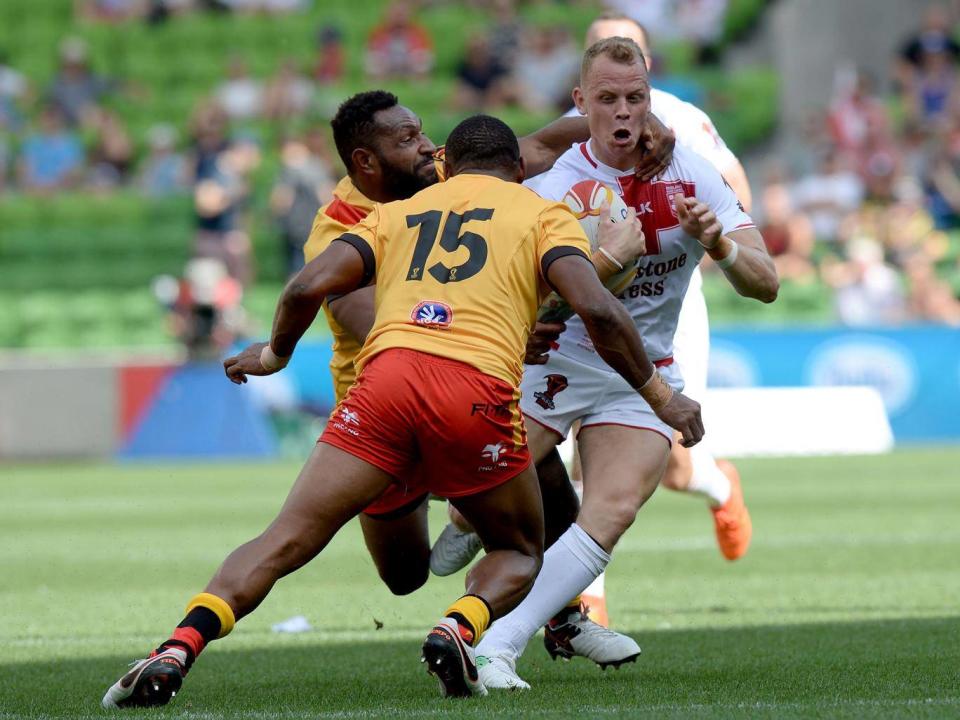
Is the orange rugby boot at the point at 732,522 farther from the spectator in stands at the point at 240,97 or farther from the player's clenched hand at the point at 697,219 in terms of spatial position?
the spectator in stands at the point at 240,97

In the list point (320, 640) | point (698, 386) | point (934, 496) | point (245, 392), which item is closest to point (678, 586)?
point (698, 386)

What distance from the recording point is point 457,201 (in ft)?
17.8

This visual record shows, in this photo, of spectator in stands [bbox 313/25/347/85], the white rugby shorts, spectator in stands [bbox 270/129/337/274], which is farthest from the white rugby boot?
spectator in stands [bbox 313/25/347/85]

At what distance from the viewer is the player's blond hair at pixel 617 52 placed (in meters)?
6.10

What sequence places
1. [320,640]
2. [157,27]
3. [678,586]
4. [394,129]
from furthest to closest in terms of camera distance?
[157,27] < [678,586] < [320,640] < [394,129]

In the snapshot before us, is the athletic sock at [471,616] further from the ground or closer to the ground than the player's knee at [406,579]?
further from the ground

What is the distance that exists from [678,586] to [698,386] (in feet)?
5.45

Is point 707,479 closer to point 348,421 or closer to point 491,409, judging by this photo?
point 491,409

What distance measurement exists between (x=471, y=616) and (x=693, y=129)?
9.97 ft

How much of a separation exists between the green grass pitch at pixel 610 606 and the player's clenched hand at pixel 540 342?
3.65 feet

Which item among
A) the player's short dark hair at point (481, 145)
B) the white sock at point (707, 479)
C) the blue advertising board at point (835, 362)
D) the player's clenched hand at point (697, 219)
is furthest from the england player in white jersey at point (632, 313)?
the blue advertising board at point (835, 362)

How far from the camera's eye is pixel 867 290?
734 inches

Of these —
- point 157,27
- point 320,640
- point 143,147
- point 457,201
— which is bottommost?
point 320,640

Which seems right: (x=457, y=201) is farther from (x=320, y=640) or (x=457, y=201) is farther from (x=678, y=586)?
(x=678, y=586)
